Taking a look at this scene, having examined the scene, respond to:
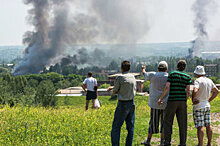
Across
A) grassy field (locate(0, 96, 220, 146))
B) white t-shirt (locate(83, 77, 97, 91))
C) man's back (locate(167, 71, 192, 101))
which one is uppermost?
man's back (locate(167, 71, 192, 101))

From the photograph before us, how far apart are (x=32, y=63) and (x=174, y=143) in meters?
167

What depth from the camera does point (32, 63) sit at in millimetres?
166625

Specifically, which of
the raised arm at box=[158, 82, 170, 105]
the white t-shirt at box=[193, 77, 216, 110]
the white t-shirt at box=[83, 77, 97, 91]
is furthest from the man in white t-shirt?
the white t-shirt at box=[83, 77, 97, 91]

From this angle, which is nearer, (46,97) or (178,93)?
(178,93)

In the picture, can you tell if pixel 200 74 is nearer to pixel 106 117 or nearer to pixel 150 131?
pixel 150 131

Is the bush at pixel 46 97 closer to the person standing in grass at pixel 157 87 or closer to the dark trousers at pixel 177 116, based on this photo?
the person standing in grass at pixel 157 87

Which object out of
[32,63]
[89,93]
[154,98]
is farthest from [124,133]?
[32,63]

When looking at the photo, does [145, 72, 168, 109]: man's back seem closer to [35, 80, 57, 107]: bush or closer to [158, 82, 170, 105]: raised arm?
[158, 82, 170, 105]: raised arm

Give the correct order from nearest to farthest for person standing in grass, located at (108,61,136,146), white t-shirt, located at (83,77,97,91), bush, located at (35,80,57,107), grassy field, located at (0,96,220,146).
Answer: person standing in grass, located at (108,61,136,146) < grassy field, located at (0,96,220,146) < white t-shirt, located at (83,77,97,91) < bush, located at (35,80,57,107)

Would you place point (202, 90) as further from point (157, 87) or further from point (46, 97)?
point (46, 97)

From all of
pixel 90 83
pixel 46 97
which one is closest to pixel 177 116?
pixel 90 83

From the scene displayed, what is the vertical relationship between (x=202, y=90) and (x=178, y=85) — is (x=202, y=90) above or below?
below


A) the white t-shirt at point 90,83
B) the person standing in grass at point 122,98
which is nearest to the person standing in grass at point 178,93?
the person standing in grass at point 122,98

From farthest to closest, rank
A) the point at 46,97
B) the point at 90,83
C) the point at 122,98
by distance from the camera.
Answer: the point at 46,97, the point at 90,83, the point at 122,98
